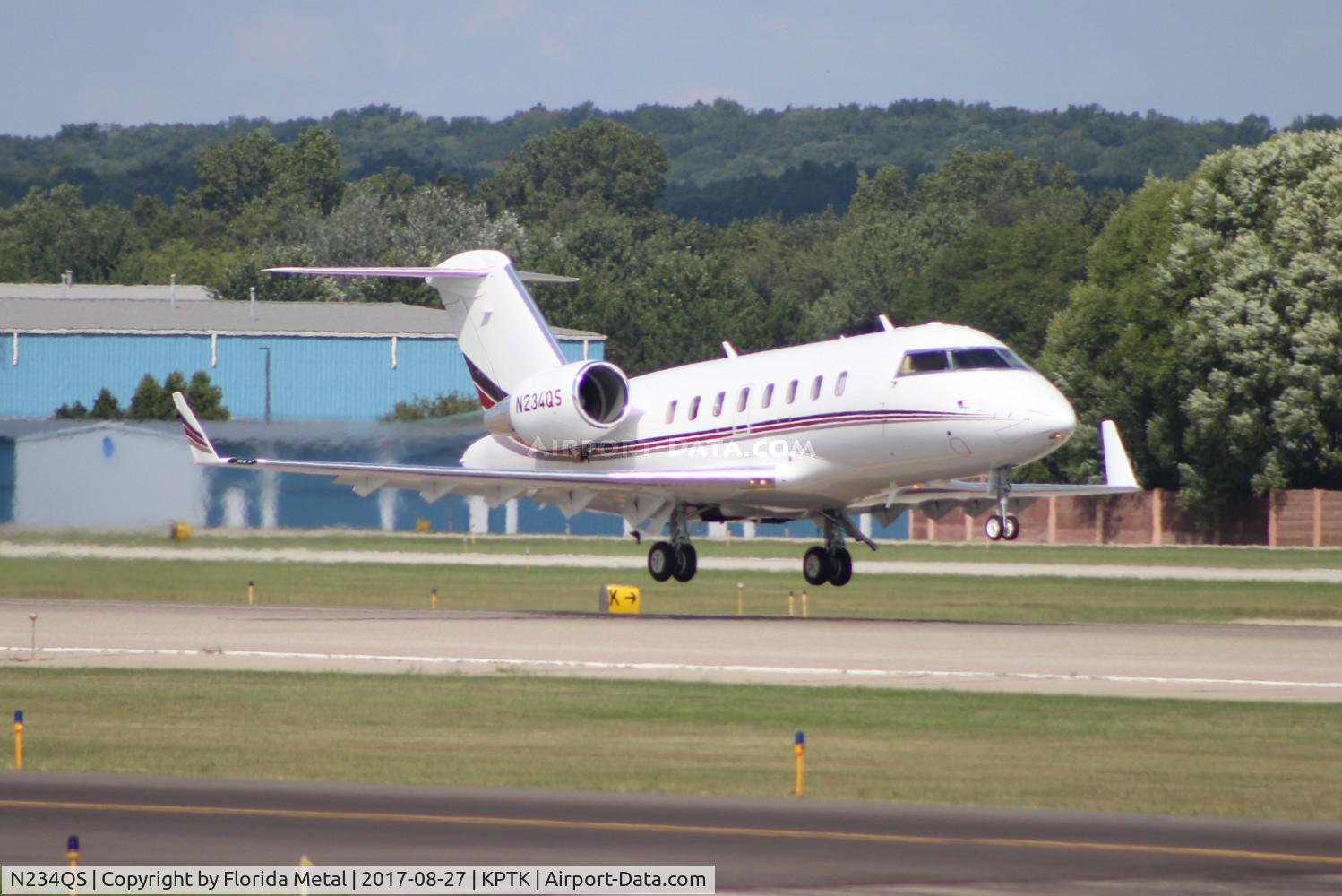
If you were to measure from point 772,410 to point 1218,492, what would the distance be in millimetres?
34953

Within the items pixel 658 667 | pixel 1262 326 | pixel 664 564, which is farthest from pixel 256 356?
pixel 658 667

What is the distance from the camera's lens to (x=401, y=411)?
208 feet

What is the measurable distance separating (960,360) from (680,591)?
44.4ft

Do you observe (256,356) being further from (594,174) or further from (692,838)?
(594,174)

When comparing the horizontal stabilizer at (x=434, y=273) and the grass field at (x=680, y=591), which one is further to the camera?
the grass field at (x=680, y=591)

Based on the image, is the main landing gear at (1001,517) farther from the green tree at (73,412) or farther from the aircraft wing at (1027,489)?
the green tree at (73,412)

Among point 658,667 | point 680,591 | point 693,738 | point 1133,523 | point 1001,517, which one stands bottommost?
point 693,738

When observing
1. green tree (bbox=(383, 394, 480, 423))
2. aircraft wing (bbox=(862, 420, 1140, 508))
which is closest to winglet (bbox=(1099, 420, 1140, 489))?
aircraft wing (bbox=(862, 420, 1140, 508))

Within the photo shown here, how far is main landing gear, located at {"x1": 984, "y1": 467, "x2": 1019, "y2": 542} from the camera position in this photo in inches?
1089

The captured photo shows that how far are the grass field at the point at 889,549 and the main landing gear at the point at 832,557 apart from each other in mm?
12413

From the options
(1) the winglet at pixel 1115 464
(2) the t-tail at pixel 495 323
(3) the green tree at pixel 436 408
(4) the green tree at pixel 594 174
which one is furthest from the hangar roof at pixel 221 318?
(4) the green tree at pixel 594 174

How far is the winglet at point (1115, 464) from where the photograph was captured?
3338 centimetres

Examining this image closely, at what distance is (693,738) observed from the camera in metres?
19.5

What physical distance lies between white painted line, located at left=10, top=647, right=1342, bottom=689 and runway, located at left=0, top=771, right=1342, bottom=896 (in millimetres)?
9597
